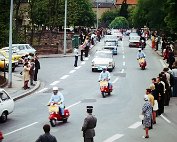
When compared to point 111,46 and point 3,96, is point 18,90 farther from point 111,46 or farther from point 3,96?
point 111,46

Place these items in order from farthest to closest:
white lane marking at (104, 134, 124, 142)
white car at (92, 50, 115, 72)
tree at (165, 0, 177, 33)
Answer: white car at (92, 50, 115, 72), tree at (165, 0, 177, 33), white lane marking at (104, 134, 124, 142)

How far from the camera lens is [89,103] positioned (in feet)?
93.6

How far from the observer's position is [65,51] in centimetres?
5838

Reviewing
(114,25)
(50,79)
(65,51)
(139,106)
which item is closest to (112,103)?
(139,106)

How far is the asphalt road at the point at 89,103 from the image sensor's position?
20906mm

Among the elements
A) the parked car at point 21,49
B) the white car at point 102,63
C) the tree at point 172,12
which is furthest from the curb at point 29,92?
the tree at point 172,12

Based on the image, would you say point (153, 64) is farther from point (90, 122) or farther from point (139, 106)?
point (90, 122)

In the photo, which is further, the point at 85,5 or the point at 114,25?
the point at 114,25

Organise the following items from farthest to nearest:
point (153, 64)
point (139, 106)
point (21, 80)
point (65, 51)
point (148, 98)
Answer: point (65, 51)
point (153, 64)
point (21, 80)
point (139, 106)
point (148, 98)

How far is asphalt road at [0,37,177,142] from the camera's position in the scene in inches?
823

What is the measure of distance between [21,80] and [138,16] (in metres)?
73.7

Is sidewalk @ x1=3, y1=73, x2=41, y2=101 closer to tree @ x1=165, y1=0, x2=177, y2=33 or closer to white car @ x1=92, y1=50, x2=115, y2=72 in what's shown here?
white car @ x1=92, y1=50, x2=115, y2=72

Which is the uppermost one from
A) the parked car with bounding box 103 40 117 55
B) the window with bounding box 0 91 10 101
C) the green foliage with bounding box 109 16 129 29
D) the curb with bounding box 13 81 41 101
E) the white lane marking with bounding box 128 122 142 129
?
the green foliage with bounding box 109 16 129 29

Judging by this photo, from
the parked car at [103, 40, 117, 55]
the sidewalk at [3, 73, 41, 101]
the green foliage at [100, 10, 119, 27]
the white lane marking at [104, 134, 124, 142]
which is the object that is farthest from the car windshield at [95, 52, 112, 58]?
the green foliage at [100, 10, 119, 27]
